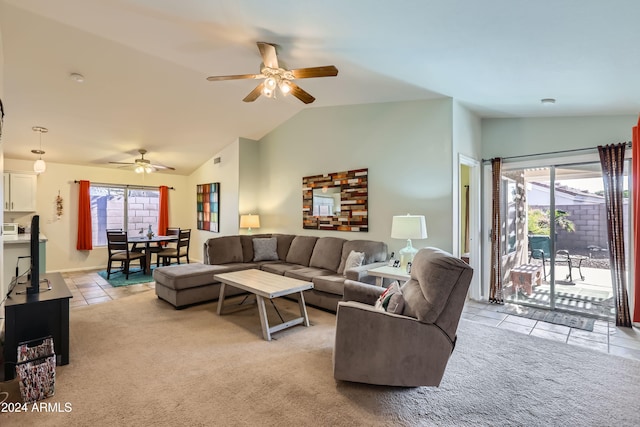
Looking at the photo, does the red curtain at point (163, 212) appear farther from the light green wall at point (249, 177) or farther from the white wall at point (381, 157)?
the white wall at point (381, 157)

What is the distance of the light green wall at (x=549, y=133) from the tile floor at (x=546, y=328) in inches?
83.5

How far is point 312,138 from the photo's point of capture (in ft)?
17.8

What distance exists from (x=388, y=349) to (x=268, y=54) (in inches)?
101

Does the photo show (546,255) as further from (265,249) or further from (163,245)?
(163,245)

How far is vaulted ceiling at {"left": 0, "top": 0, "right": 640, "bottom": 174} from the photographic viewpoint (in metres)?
2.04

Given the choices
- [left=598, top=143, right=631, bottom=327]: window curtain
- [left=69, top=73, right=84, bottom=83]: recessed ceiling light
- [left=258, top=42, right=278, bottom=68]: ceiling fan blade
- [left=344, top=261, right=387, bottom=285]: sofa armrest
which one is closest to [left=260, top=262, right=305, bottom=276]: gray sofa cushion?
[left=344, top=261, right=387, bottom=285]: sofa armrest

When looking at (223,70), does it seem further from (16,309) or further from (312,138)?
(16,309)

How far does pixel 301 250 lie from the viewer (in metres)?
5.11

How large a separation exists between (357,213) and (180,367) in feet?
10.1

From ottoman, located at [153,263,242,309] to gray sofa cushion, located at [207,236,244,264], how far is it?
44 centimetres

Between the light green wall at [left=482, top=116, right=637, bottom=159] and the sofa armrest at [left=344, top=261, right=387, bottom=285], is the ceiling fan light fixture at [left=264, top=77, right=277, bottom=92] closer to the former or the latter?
the sofa armrest at [left=344, top=261, right=387, bottom=285]

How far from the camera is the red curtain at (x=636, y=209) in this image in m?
3.17

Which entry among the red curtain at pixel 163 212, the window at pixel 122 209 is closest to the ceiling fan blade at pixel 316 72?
the red curtain at pixel 163 212

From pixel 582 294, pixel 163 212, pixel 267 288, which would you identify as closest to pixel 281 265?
pixel 267 288
